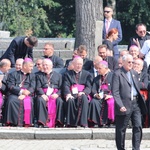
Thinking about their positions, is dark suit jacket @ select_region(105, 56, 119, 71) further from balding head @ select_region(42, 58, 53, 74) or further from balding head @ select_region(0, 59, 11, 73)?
balding head @ select_region(0, 59, 11, 73)

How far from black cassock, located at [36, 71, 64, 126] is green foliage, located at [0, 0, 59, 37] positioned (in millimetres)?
17624

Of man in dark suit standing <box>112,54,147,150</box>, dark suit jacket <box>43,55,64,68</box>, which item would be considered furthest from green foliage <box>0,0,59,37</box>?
man in dark suit standing <box>112,54,147,150</box>

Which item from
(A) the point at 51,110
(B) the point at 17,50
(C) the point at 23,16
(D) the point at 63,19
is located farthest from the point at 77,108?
(D) the point at 63,19

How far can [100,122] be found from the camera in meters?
16.4

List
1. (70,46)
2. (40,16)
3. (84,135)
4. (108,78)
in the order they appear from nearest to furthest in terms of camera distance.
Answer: (84,135) < (108,78) < (70,46) < (40,16)

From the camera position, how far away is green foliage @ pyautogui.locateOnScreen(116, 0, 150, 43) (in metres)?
35.4

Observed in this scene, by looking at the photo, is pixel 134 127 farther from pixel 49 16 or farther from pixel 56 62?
pixel 49 16

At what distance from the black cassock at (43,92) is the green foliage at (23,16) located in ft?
57.8

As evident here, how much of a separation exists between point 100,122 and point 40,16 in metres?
19.8

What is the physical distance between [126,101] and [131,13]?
2294 centimetres

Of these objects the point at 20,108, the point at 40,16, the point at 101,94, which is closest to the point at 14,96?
the point at 20,108

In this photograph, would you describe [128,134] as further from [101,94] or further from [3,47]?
[3,47]

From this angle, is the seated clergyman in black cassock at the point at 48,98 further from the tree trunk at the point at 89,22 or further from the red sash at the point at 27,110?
the tree trunk at the point at 89,22

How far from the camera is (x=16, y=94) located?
653 inches
